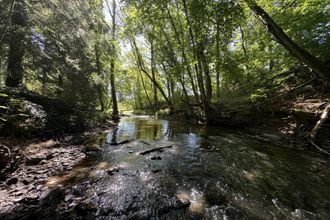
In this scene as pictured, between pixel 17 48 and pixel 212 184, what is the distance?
8840mm

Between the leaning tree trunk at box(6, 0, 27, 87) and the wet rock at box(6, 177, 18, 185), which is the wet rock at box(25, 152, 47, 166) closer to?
the wet rock at box(6, 177, 18, 185)

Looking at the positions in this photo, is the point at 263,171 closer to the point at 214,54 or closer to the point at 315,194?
the point at 315,194

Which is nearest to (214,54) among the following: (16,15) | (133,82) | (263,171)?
(263,171)

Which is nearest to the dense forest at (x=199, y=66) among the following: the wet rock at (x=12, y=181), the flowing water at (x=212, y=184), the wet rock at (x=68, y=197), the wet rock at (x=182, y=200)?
the wet rock at (x=12, y=181)

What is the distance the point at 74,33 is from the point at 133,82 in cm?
2651

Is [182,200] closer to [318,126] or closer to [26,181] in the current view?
[26,181]

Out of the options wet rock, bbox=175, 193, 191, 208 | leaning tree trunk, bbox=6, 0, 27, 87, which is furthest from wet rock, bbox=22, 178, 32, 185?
leaning tree trunk, bbox=6, 0, 27, 87

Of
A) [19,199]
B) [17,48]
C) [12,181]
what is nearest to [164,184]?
[19,199]

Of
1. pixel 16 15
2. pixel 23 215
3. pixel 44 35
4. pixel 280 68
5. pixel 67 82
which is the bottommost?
pixel 23 215

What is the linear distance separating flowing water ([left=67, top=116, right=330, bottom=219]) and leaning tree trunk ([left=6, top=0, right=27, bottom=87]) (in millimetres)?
5720

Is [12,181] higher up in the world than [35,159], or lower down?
lower down

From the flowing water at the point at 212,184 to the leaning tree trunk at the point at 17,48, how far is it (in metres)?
5.72

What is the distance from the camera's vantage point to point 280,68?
417 inches

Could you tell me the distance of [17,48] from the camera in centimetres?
780
